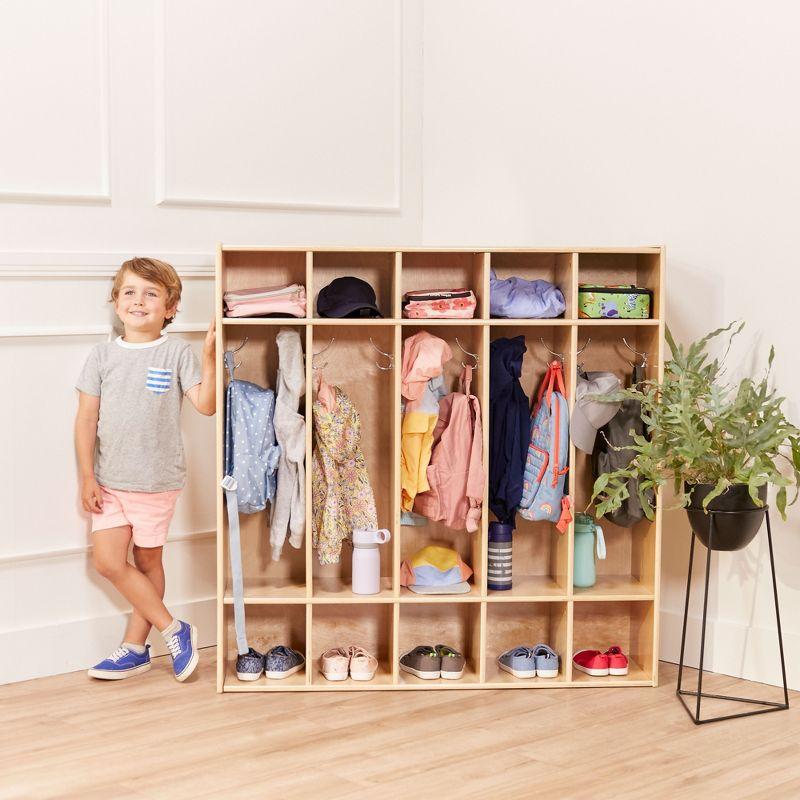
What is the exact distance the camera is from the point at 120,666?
10.8 ft

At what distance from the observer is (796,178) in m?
3.14

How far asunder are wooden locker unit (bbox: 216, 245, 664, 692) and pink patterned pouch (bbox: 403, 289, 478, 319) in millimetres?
36

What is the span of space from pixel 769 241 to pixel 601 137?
2.33 ft

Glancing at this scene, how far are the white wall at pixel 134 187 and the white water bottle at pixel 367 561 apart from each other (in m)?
0.65

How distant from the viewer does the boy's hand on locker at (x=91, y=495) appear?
329 centimetres

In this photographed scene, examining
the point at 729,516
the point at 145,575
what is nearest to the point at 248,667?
the point at 145,575

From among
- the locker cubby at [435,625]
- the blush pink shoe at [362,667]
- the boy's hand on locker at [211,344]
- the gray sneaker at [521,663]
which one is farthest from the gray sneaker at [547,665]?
the boy's hand on locker at [211,344]

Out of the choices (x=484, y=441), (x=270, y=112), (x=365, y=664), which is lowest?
(x=365, y=664)

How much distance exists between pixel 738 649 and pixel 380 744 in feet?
4.04

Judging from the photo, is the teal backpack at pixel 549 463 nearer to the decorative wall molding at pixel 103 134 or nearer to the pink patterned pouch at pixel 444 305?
the pink patterned pouch at pixel 444 305

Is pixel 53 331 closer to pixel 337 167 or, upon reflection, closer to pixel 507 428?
pixel 337 167

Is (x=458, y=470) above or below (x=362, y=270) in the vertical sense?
below

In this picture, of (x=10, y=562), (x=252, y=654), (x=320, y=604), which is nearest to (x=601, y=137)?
(x=320, y=604)

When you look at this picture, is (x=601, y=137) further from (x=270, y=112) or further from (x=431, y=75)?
(x=270, y=112)
